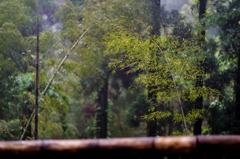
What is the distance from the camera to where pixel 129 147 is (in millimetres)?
1190

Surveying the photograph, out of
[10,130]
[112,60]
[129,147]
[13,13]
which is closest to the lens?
[129,147]

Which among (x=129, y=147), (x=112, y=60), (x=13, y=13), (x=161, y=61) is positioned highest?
(x=13, y=13)

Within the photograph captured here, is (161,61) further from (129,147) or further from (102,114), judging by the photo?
(102,114)

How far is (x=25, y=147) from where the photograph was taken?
121 cm

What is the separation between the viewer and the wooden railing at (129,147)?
46.8 inches

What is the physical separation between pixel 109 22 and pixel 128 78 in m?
4.00

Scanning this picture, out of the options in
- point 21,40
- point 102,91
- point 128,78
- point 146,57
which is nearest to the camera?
point 146,57

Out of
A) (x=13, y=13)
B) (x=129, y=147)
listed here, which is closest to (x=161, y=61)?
(x=13, y=13)

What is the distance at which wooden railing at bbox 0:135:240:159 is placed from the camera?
1.19m

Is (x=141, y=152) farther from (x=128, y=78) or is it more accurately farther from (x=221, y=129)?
(x=128, y=78)

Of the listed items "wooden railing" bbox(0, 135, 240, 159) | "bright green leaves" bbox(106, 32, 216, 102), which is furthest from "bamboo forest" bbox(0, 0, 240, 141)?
"wooden railing" bbox(0, 135, 240, 159)

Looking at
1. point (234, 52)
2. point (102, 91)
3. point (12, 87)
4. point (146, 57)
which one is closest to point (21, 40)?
point (12, 87)

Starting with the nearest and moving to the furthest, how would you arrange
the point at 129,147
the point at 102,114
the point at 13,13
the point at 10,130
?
the point at 129,147 < the point at 10,130 < the point at 13,13 < the point at 102,114

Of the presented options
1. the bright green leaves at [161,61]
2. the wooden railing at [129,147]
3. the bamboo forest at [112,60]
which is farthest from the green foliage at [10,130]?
the wooden railing at [129,147]
